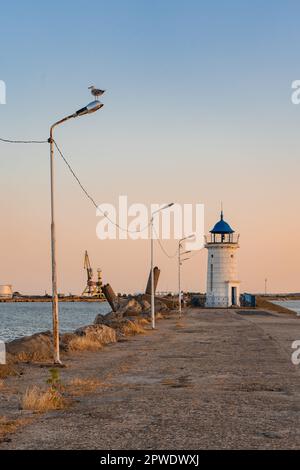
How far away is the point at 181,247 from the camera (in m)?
61.2

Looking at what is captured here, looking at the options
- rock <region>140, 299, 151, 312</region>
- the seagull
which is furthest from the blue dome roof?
the seagull

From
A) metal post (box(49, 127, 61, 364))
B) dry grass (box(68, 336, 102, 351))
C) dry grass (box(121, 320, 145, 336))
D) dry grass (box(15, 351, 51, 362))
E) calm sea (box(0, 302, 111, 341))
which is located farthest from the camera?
calm sea (box(0, 302, 111, 341))

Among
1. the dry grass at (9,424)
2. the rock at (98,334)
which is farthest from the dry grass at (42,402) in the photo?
the rock at (98,334)

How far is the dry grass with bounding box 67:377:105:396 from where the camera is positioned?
14016mm

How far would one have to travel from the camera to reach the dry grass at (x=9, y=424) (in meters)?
9.70

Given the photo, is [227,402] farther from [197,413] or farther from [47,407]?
[47,407]

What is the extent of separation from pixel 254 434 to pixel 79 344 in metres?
15.4

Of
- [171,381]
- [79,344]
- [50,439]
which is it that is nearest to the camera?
[50,439]

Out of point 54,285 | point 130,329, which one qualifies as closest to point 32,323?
point 130,329

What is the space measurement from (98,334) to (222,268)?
4970 cm

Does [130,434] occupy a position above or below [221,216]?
below

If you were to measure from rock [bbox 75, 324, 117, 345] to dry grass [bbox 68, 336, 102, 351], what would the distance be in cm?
72

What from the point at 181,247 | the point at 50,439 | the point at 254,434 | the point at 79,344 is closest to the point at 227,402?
the point at 254,434

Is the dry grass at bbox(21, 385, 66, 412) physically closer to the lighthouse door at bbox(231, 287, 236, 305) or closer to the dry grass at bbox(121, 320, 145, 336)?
the dry grass at bbox(121, 320, 145, 336)
